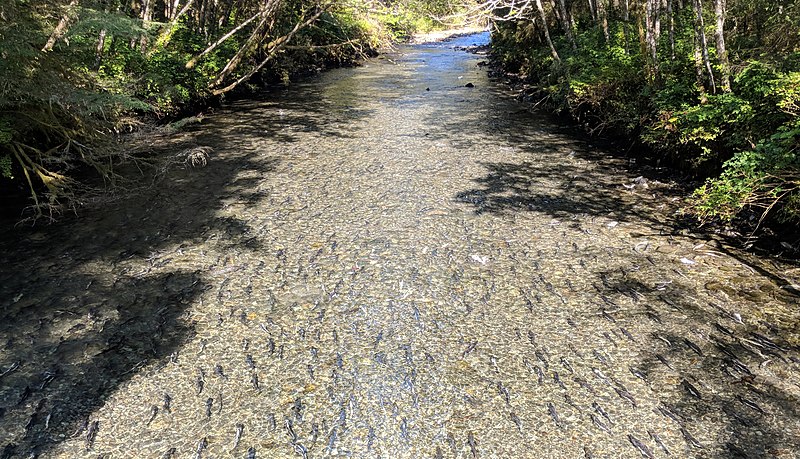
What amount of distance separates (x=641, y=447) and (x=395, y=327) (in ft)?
6.17

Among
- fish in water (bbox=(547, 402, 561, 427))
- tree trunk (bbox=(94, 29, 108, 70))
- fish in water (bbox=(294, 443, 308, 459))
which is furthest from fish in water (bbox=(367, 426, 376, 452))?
tree trunk (bbox=(94, 29, 108, 70))

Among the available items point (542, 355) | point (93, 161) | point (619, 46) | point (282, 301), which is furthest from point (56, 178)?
point (619, 46)

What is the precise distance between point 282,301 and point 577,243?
3.03 meters

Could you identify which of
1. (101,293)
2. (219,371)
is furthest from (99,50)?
(219,371)

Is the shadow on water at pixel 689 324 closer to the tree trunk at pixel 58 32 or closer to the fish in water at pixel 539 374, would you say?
the fish in water at pixel 539 374

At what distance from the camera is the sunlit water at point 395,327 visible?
122 inches

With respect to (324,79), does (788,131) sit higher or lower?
higher

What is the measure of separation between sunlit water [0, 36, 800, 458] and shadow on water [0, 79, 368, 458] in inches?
0.8

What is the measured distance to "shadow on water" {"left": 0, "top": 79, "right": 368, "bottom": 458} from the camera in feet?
11.1

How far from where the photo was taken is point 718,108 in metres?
6.07

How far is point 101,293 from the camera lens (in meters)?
4.64

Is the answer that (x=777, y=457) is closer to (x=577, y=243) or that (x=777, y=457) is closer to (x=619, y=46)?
(x=577, y=243)

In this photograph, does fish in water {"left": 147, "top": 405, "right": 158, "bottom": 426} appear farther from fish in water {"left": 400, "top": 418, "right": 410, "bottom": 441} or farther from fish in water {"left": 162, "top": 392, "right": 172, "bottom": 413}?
fish in water {"left": 400, "top": 418, "right": 410, "bottom": 441}

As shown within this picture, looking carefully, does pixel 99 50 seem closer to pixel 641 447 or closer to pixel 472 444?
pixel 472 444
